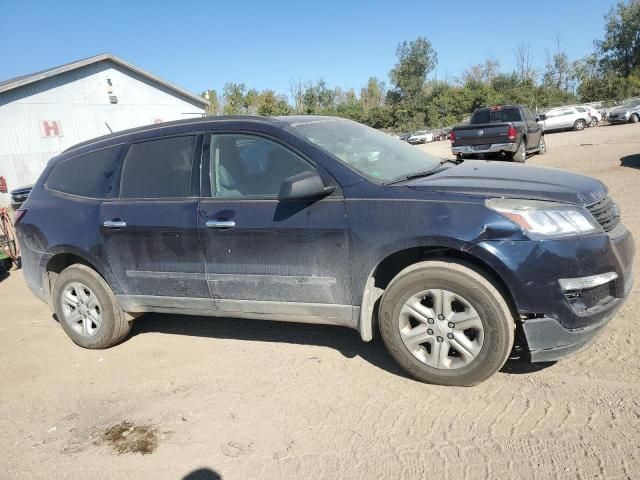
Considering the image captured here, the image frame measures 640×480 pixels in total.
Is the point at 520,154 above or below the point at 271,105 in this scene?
below

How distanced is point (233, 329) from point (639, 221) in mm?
5236

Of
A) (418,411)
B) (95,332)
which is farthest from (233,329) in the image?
(418,411)

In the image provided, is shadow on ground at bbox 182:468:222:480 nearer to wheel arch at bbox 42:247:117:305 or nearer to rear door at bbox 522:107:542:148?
wheel arch at bbox 42:247:117:305

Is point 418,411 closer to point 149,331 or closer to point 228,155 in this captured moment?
point 228,155

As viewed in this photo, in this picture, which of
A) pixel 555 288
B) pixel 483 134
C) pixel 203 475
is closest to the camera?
pixel 203 475

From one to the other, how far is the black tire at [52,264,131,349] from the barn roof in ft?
66.5

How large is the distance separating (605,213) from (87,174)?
4116 millimetres

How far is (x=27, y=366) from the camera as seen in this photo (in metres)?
4.41

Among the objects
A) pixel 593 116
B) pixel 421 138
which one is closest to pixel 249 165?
pixel 593 116

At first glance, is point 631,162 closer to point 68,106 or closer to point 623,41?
point 68,106

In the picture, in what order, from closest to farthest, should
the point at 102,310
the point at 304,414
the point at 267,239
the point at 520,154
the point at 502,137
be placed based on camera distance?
the point at 304,414 < the point at 267,239 < the point at 102,310 < the point at 502,137 < the point at 520,154

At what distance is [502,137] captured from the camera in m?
14.2

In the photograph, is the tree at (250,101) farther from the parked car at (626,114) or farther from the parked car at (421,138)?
the parked car at (626,114)

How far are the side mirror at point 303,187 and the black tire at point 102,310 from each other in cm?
202
